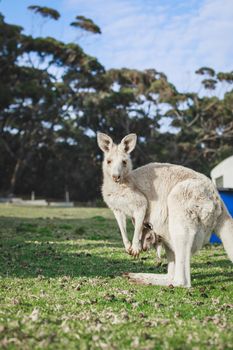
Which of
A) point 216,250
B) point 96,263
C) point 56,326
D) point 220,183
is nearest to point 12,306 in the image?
point 56,326

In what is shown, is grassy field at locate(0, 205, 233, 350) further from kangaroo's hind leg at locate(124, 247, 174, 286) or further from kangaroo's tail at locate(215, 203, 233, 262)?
kangaroo's tail at locate(215, 203, 233, 262)

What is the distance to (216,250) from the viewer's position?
45.2 feet

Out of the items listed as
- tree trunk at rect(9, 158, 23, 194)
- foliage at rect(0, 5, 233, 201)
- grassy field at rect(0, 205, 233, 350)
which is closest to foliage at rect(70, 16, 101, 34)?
foliage at rect(0, 5, 233, 201)

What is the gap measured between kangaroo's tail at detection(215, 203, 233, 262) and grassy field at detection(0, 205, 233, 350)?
575mm

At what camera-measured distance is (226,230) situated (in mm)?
7961

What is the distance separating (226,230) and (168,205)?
3.02ft

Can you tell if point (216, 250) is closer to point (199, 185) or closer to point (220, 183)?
point (199, 185)

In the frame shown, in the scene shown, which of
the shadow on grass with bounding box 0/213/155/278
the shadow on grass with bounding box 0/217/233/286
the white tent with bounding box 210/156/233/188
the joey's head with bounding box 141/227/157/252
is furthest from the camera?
the white tent with bounding box 210/156/233/188

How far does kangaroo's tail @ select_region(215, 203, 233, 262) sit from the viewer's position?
311 inches

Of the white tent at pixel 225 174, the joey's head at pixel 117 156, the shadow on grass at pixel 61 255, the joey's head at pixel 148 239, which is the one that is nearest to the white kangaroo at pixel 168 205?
the joey's head at pixel 117 156

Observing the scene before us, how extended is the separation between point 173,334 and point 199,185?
12.0 feet

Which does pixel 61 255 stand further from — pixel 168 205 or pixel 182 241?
pixel 182 241

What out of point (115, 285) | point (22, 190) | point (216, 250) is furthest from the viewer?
point (22, 190)

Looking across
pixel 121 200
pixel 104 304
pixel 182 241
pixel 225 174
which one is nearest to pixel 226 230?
pixel 182 241
